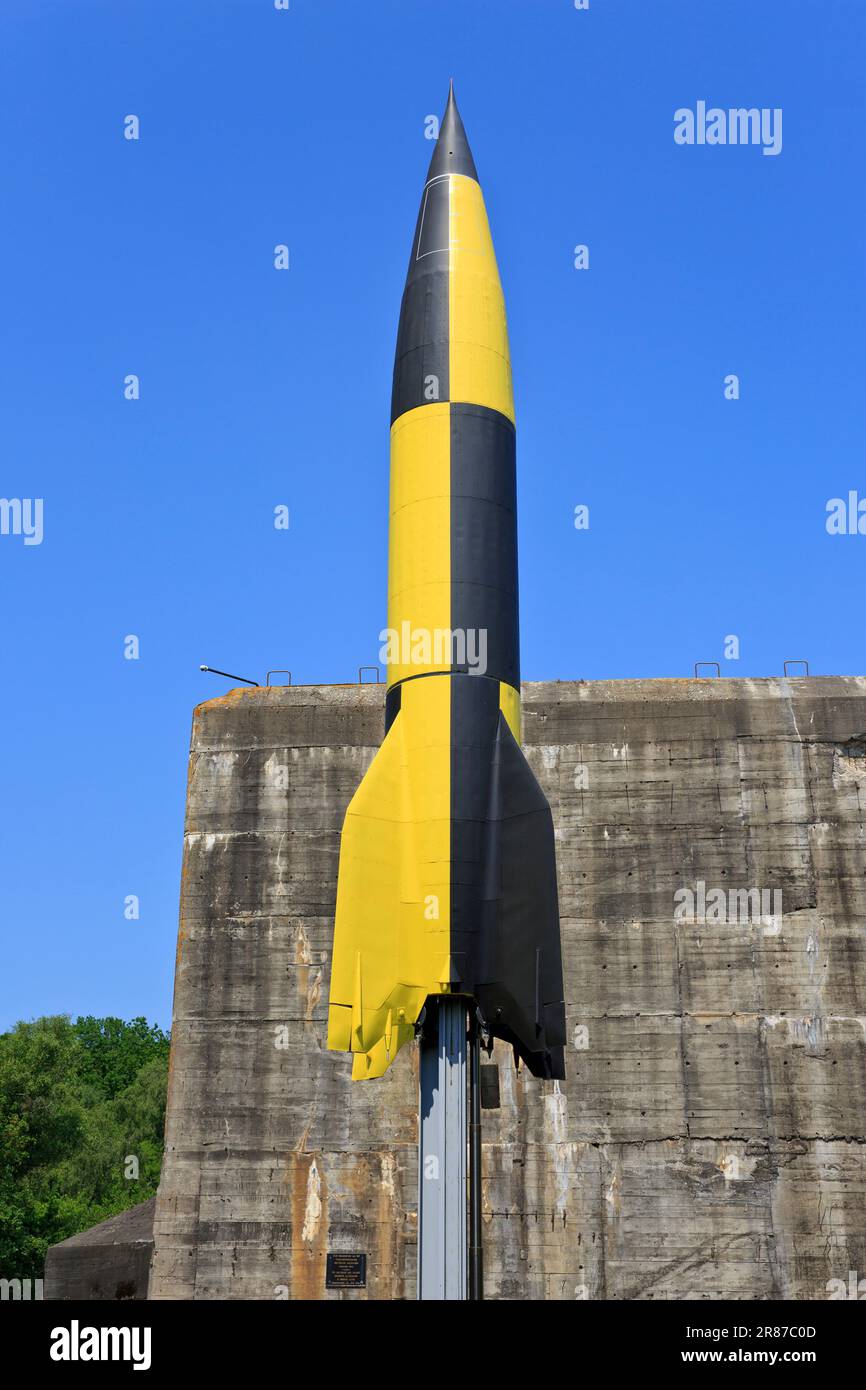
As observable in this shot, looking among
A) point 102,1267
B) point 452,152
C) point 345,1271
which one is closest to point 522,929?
point 452,152

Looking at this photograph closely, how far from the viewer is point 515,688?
54.9ft

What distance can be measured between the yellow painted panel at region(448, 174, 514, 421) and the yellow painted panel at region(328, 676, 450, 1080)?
4.21 metres

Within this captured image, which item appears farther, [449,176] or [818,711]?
[818,711]

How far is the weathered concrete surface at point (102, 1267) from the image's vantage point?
2794 centimetres

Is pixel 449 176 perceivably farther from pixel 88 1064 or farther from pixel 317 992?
pixel 88 1064

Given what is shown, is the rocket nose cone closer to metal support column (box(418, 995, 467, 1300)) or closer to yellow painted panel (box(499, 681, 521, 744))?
yellow painted panel (box(499, 681, 521, 744))

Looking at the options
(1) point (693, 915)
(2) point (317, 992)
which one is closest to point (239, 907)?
(2) point (317, 992)

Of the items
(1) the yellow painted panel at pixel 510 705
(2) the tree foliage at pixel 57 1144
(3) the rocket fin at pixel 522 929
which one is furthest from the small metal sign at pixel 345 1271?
(1) the yellow painted panel at pixel 510 705

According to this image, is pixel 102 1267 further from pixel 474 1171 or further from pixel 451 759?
pixel 451 759

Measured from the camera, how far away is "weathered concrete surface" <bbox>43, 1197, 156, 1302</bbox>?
27938 mm

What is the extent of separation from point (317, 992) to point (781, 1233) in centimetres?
1014

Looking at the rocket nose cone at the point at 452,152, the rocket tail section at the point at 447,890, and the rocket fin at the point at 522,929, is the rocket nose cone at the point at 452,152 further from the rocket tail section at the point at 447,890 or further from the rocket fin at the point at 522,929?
the rocket fin at the point at 522,929

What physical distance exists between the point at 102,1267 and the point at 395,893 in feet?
57.5

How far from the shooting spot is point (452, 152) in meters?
19.4
